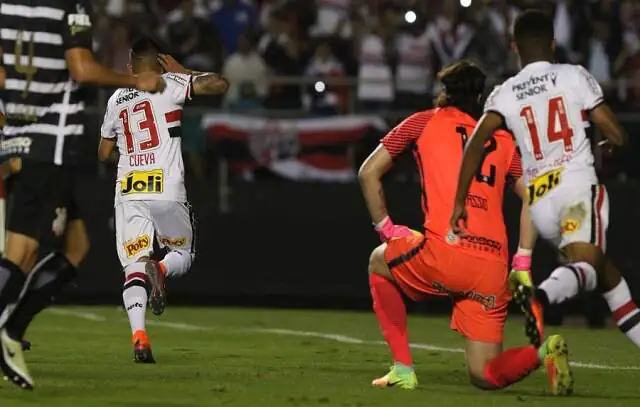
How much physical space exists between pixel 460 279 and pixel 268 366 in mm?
2196

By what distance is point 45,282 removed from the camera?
9.36 m

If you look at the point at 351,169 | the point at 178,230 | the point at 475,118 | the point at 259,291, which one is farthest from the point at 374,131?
the point at 475,118

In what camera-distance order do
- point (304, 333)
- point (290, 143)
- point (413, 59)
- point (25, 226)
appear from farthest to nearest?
point (413, 59) → point (290, 143) → point (304, 333) → point (25, 226)

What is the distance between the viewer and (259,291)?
754 inches

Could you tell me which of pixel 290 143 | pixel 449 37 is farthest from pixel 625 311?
pixel 449 37

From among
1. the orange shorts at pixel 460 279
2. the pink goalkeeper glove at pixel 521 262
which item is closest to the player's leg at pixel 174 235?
the orange shorts at pixel 460 279

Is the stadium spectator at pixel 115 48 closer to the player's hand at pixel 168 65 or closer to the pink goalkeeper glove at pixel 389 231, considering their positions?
the player's hand at pixel 168 65

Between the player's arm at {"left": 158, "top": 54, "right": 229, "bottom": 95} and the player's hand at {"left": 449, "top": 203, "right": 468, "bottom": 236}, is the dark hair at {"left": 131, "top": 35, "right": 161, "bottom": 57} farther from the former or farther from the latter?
the player's hand at {"left": 449, "top": 203, "right": 468, "bottom": 236}

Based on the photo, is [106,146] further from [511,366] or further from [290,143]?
[290,143]

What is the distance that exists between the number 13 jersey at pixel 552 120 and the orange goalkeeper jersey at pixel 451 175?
16.5 inches

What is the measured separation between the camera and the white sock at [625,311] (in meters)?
9.38

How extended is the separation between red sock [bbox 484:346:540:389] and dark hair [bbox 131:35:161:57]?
357 centimetres

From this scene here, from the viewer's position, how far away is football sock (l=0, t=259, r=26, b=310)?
9.09 meters

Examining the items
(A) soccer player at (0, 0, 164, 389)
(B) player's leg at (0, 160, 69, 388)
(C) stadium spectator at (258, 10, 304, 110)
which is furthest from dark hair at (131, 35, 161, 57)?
(C) stadium spectator at (258, 10, 304, 110)
